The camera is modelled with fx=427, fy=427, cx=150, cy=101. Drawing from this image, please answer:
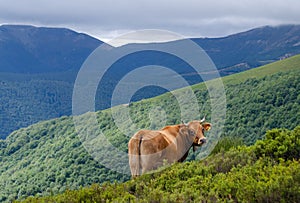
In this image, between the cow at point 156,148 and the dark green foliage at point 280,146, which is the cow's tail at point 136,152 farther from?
the dark green foliage at point 280,146

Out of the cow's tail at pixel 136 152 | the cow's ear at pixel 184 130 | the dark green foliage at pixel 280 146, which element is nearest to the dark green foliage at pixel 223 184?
the dark green foliage at pixel 280 146

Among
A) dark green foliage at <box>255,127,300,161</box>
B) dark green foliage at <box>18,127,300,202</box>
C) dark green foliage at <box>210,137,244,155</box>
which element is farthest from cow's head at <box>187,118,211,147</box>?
dark green foliage at <box>255,127,300,161</box>

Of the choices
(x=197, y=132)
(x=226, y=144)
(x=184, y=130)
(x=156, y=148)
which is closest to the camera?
(x=156, y=148)

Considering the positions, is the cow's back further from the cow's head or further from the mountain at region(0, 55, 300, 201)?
the mountain at region(0, 55, 300, 201)

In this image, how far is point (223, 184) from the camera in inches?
266

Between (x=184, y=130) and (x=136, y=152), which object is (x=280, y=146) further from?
(x=184, y=130)

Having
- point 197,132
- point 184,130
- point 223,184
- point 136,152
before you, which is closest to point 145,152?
point 136,152

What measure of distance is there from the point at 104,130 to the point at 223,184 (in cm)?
9465

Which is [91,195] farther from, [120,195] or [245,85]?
[245,85]

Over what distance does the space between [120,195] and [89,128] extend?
95.2 metres

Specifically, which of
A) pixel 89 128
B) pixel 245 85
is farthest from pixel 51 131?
pixel 245 85

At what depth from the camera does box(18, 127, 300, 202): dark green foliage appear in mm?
6176

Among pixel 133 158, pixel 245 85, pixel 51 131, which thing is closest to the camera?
pixel 133 158

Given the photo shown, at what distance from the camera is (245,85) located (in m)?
130
